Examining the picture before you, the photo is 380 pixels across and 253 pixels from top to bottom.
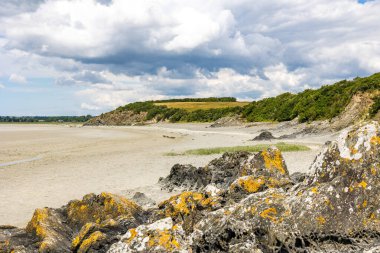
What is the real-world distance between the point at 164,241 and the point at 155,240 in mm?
140

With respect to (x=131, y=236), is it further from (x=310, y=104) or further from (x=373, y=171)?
(x=310, y=104)

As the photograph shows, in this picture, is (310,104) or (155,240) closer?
(155,240)

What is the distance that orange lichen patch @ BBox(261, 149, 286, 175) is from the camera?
1042cm

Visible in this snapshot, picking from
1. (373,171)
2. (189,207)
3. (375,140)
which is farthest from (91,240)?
(375,140)

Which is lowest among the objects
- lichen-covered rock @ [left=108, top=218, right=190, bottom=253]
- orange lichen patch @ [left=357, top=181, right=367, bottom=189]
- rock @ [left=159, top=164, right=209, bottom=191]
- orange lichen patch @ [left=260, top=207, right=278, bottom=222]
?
rock @ [left=159, top=164, right=209, bottom=191]

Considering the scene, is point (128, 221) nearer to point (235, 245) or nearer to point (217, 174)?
point (235, 245)

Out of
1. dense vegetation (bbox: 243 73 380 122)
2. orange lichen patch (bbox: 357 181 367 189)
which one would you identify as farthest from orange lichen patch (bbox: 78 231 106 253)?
dense vegetation (bbox: 243 73 380 122)

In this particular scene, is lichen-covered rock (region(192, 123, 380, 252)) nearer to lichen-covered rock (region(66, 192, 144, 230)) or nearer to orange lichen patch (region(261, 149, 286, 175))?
lichen-covered rock (region(66, 192, 144, 230))

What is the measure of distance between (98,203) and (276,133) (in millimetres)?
40060

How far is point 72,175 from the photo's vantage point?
20.2 m

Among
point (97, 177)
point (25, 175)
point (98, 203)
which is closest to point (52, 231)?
point (98, 203)

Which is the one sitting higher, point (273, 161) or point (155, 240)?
point (273, 161)

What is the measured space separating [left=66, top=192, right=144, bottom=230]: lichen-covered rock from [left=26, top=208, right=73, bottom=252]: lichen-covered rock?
34cm

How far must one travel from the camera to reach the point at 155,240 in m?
5.78
